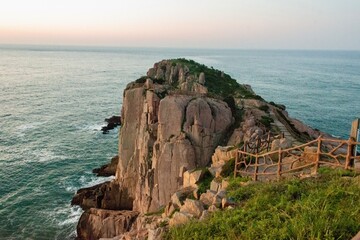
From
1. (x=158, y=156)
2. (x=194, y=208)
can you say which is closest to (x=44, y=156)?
(x=158, y=156)

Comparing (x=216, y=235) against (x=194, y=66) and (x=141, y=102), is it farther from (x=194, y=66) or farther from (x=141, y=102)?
(x=194, y=66)

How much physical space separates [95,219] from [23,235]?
25.1ft

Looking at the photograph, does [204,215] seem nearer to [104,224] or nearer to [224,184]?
[224,184]

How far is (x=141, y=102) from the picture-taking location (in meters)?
45.8

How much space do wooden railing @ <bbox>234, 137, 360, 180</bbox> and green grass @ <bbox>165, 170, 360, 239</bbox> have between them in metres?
0.78

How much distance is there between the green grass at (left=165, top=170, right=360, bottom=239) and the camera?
387 inches

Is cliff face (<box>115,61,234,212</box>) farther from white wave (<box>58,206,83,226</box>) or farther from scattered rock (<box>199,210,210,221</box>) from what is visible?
scattered rock (<box>199,210,210,221</box>)

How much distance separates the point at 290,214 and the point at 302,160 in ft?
27.2

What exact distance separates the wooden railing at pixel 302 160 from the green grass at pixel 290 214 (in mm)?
775

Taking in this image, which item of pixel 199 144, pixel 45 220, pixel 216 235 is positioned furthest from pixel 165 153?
pixel 216 235

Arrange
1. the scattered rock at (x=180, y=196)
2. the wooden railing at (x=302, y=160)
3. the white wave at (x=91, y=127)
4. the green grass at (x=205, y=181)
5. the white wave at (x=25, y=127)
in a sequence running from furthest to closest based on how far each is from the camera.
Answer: the white wave at (x=91, y=127), the white wave at (x=25, y=127), the green grass at (x=205, y=181), the scattered rock at (x=180, y=196), the wooden railing at (x=302, y=160)

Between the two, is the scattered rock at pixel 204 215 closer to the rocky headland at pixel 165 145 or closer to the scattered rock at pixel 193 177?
the scattered rock at pixel 193 177

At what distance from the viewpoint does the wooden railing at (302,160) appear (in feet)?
47.9

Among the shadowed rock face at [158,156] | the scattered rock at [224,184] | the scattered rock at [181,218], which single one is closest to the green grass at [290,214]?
the scattered rock at [181,218]
